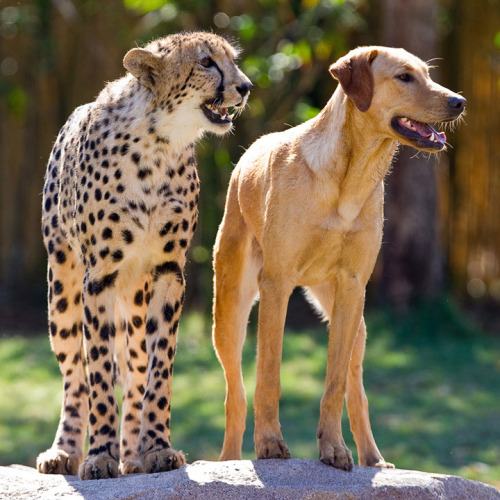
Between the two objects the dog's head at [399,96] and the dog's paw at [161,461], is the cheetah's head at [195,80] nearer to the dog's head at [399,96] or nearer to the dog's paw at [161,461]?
the dog's head at [399,96]

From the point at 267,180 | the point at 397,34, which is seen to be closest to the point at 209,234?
the point at 397,34

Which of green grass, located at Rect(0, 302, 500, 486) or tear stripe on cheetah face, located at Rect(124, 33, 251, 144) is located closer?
tear stripe on cheetah face, located at Rect(124, 33, 251, 144)

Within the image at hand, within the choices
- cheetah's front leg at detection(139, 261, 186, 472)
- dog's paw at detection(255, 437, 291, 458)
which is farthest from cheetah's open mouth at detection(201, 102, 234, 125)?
dog's paw at detection(255, 437, 291, 458)

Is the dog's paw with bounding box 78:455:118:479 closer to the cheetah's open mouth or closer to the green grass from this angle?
the cheetah's open mouth

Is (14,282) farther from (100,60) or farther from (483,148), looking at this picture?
(483,148)

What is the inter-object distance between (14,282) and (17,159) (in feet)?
5.27

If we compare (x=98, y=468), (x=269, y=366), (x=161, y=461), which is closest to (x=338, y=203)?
(x=269, y=366)

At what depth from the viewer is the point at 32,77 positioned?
12422 mm

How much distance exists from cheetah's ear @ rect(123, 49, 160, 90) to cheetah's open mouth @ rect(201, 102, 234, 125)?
28 cm

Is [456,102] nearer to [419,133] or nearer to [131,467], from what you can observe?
[419,133]

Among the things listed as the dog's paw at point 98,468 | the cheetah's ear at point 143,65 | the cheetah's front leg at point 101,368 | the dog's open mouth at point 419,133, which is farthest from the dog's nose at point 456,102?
the dog's paw at point 98,468

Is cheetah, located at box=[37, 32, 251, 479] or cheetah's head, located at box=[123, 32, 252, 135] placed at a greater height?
cheetah's head, located at box=[123, 32, 252, 135]

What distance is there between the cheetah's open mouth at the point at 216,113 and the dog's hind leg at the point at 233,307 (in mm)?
582

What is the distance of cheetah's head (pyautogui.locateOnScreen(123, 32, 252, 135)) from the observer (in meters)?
4.28
